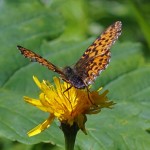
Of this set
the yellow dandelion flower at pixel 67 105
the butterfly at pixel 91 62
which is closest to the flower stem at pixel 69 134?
the yellow dandelion flower at pixel 67 105

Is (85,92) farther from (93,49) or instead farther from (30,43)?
(30,43)

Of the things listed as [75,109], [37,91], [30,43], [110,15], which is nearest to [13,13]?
[30,43]

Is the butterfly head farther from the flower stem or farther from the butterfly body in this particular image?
the flower stem

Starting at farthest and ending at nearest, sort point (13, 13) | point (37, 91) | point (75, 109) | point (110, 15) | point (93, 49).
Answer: point (110, 15) → point (13, 13) → point (37, 91) → point (93, 49) → point (75, 109)

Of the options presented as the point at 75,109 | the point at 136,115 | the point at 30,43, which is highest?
the point at 30,43

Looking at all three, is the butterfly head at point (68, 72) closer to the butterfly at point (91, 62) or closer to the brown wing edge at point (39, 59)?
the butterfly at point (91, 62)

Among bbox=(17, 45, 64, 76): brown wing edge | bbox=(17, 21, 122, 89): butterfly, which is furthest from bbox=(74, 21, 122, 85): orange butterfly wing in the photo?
bbox=(17, 45, 64, 76): brown wing edge
